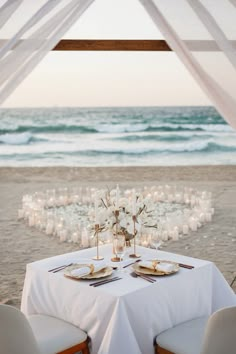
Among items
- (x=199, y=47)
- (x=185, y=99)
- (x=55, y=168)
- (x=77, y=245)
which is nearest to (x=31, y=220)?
(x=77, y=245)

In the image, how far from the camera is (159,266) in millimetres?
2750

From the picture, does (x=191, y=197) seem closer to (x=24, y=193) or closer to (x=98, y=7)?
(x=24, y=193)

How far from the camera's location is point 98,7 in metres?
2.87

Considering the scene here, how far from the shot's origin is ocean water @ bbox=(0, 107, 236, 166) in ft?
50.5

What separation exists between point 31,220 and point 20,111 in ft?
43.4

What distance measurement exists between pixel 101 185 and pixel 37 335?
25.6 feet

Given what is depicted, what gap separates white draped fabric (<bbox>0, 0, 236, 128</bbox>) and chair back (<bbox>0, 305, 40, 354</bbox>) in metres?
1.05

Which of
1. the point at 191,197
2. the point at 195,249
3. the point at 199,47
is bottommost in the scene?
the point at 195,249

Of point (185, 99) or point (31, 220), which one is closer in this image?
point (31, 220)

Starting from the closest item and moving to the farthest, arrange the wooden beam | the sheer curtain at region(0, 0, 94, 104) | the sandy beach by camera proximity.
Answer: the sheer curtain at region(0, 0, 94, 104)
the wooden beam
the sandy beach

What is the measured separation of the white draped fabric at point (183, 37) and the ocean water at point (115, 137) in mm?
11919

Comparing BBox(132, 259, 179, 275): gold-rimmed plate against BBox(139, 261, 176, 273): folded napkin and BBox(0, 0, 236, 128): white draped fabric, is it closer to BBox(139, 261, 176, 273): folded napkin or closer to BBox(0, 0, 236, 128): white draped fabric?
BBox(139, 261, 176, 273): folded napkin

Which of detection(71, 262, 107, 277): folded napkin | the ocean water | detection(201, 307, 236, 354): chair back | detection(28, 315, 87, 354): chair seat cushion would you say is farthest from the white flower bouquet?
the ocean water

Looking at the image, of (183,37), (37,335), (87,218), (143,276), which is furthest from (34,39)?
(87,218)
